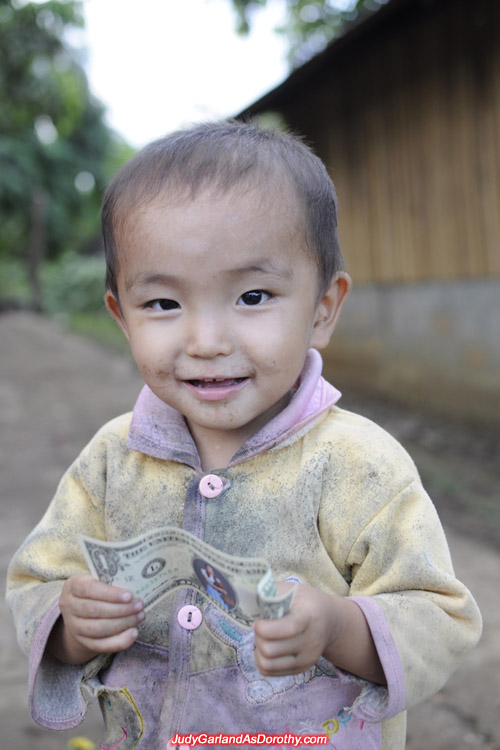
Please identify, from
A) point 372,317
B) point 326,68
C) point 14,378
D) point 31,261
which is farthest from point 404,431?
point 31,261

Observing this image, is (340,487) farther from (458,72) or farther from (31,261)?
(31,261)

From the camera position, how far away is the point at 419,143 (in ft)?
21.8

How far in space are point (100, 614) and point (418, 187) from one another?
6206mm

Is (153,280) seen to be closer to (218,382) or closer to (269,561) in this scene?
(218,382)

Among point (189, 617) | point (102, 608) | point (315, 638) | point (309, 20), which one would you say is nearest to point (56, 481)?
point (189, 617)

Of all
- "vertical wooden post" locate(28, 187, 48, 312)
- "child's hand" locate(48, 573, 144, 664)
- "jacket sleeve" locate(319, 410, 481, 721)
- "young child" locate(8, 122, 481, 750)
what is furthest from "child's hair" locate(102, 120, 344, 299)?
"vertical wooden post" locate(28, 187, 48, 312)

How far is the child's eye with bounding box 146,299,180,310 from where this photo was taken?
1307 mm

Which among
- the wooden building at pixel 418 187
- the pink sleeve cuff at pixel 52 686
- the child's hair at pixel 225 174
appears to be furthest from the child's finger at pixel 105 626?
the wooden building at pixel 418 187

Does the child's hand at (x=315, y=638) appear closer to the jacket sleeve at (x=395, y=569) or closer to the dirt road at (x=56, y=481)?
the jacket sleeve at (x=395, y=569)

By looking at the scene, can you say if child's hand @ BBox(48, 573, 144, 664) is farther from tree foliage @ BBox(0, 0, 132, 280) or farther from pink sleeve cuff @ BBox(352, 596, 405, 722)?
tree foliage @ BBox(0, 0, 132, 280)

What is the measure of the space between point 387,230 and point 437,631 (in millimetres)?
6470

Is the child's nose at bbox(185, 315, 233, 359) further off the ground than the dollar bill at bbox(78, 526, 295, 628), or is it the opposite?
the child's nose at bbox(185, 315, 233, 359)

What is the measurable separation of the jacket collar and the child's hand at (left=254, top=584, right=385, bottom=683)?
319 millimetres

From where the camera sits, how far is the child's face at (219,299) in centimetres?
125
